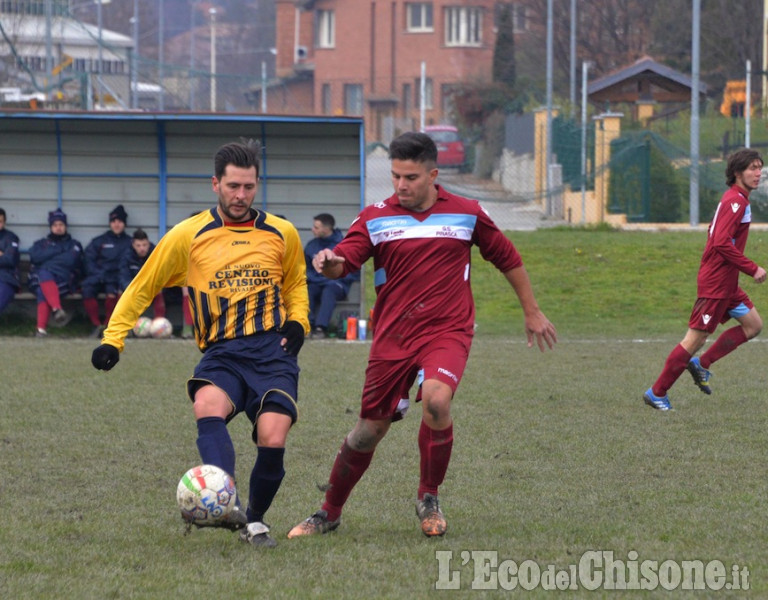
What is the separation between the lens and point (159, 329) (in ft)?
48.3

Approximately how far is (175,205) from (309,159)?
6.29 feet

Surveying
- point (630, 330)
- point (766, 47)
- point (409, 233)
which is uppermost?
point (766, 47)

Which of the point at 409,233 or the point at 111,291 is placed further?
the point at 111,291

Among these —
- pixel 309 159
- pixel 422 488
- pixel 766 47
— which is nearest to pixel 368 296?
pixel 309 159

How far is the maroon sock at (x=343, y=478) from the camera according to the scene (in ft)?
18.4

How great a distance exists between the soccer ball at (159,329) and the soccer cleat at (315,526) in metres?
9.43

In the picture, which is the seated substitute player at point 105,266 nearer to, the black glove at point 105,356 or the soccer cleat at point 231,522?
the black glove at point 105,356

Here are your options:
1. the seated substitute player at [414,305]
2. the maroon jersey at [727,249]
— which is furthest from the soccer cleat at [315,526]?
the maroon jersey at [727,249]

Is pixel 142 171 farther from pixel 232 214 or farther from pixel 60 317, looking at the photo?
pixel 232 214

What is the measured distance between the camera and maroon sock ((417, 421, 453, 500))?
5535 mm

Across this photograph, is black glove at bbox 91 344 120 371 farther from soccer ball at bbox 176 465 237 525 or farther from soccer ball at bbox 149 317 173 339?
soccer ball at bbox 149 317 173 339

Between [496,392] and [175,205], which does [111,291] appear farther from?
[496,392]

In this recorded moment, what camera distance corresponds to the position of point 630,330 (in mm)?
15570

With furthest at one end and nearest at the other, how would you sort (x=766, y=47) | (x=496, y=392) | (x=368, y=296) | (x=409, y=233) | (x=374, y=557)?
(x=766, y=47) → (x=368, y=296) → (x=496, y=392) → (x=409, y=233) → (x=374, y=557)
